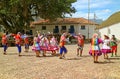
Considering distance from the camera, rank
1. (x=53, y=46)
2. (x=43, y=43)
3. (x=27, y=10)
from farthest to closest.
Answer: (x=27, y=10), (x=53, y=46), (x=43, y=43)

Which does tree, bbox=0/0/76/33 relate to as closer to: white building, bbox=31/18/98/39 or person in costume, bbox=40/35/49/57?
white building, bbox=31/18/98/39

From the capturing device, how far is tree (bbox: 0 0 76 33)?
186 feet

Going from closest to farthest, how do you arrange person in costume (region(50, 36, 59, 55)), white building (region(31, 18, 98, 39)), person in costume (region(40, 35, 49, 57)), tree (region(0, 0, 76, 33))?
person in costume (region(40, 35, 49, 57)) → person in costume (region(50, 36, 59, 55)) → tree (region(0, 0, 76, 33)) → white building (region(31, 18, 98, 39))

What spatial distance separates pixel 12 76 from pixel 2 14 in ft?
155

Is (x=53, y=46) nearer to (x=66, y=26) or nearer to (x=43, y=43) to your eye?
(x=43, y=43)

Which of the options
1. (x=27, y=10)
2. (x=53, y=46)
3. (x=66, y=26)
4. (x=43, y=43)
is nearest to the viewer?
(x=43, y=43)

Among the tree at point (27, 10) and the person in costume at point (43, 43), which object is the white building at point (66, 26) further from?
the person in costume at point (43, 43)

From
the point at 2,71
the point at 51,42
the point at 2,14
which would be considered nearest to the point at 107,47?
the point at 51,42

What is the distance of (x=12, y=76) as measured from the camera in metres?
15.1

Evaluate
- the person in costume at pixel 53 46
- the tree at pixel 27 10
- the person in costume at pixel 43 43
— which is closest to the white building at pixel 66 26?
the tree at pixel 27 10

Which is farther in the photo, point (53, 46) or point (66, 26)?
point (66, 26)

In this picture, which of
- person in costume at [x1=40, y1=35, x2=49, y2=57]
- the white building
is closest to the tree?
the white building

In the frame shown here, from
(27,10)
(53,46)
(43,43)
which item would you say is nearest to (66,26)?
(27,10)

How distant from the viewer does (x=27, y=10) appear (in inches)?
2324
